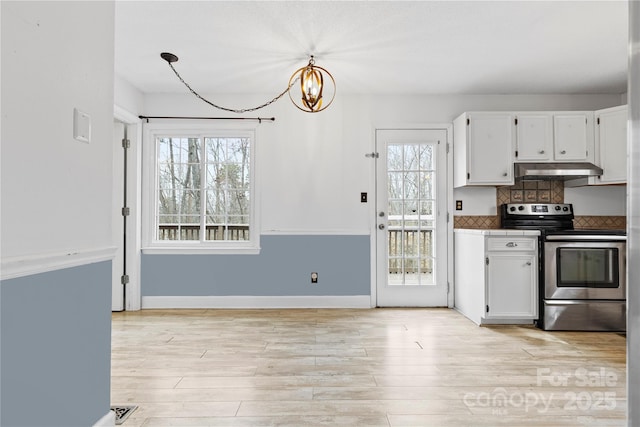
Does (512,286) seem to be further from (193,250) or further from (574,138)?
(193,250)

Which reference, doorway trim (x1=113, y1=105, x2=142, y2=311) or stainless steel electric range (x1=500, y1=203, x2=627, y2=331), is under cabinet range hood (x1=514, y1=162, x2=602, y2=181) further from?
doorway trim (x1=113, y1=105, x2=142, y2=311)

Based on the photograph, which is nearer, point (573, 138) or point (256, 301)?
point (573, 138)

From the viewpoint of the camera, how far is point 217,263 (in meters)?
4.19

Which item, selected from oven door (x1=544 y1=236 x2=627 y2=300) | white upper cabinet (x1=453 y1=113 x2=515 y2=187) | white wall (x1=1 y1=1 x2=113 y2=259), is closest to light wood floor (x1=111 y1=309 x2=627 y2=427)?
oven door (x1=544 y1=236 x2=627 y2=300)

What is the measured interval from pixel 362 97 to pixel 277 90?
3.06 ft

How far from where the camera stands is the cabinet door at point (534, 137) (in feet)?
12.6

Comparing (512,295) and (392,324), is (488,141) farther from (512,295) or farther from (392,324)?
(392,324)

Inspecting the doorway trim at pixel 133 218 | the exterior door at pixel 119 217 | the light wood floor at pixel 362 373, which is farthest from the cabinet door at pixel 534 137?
the exterior door at pixel 119 217

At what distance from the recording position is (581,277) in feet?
11.4

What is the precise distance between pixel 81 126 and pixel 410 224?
3.44 m

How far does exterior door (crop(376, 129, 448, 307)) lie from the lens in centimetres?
425

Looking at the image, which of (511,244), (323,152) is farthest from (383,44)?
(511,244)

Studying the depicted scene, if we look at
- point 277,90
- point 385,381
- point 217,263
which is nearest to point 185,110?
point 277,90

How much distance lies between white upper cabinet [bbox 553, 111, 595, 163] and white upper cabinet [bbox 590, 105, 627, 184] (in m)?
0.08
